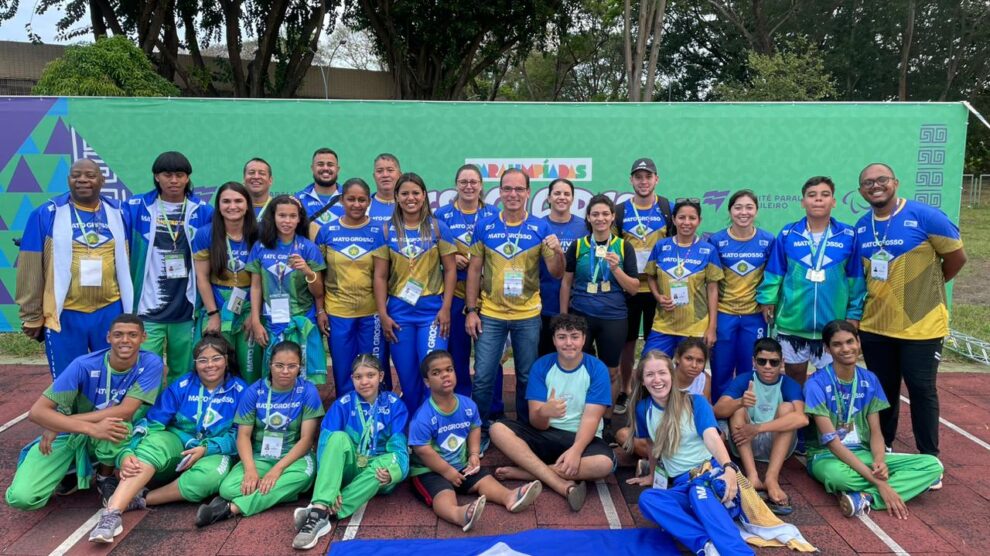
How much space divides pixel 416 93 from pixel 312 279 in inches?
525

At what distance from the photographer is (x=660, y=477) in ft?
11.2

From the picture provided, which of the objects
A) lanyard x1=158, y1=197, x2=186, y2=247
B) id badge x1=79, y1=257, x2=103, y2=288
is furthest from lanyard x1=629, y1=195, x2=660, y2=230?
id badge x1=79, y1=257, x2=103, y2=288

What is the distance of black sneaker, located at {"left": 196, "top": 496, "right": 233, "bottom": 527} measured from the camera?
3174mm

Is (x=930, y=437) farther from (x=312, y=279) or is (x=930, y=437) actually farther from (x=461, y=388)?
(x=312, y=279)

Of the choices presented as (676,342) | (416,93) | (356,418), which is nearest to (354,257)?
(356,418)

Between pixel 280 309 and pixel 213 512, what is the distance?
1.20m

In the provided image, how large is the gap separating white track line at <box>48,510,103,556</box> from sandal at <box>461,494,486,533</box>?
6.23ft

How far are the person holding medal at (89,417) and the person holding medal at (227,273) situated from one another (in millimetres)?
504

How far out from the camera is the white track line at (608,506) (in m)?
3.26

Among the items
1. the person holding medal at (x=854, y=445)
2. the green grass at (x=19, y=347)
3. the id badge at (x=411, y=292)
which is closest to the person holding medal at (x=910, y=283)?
the person holding medal at (x=854, y=445)

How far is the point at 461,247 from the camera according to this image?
4273 mm

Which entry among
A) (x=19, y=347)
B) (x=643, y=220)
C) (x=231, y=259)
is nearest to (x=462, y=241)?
(x=643, y=220)

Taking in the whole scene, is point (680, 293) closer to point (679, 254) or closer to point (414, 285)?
point (679, 254)

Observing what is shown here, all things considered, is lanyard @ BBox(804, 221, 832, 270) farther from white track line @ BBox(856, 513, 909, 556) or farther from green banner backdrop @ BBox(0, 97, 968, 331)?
green banner backdrop @ BBox(0, 97, 968, 331)
